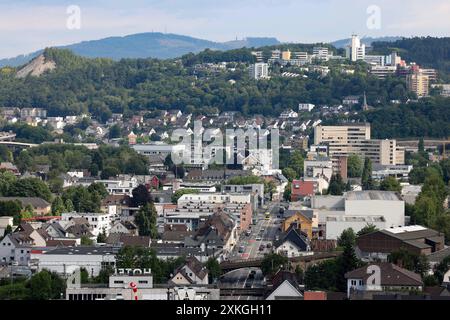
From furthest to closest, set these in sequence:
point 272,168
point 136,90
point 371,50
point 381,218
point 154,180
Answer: point 371,50, point 136,90, point 272,168, point 154,180, point 381,218

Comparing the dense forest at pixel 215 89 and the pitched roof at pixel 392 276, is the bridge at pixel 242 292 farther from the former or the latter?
the dense forest at pixel 215 89

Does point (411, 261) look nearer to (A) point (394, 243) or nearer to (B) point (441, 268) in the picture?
(B) point (441, 268)

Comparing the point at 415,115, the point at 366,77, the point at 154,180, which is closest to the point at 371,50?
the point at 366,77

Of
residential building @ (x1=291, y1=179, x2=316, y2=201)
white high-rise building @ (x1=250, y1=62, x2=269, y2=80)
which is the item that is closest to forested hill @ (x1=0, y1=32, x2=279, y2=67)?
white high-rise building @ (x1=250, y1=62, x2=269, y2=80)

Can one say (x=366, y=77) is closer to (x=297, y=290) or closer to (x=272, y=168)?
(x=272, y=168)

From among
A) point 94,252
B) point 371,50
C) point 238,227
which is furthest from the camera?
point 371,50

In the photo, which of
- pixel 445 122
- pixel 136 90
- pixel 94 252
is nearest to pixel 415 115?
pixel 445 122

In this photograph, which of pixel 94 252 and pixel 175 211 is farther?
pixel 175 211

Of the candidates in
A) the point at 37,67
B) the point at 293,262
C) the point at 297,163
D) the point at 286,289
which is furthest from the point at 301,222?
the point at 37,67

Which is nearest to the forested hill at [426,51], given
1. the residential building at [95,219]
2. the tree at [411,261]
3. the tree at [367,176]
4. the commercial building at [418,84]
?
the commercial building at [418,84]
